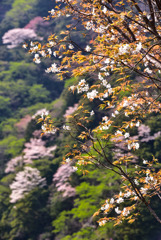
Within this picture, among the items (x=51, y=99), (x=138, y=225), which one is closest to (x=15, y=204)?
(x=138, y=225)

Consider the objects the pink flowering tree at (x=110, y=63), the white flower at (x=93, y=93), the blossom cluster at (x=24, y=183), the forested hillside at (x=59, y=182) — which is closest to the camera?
the pink flowering tree at (x=110, y=63)

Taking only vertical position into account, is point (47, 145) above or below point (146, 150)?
above

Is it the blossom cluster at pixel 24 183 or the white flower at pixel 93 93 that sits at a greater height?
the white flower at pixel 93 93

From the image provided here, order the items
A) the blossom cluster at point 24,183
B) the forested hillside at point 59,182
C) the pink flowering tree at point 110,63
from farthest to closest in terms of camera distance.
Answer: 1. the blossom cluster at point 24,183
2. the forested hillside at point 59,182
3. the pink flowering tree at point 110,63

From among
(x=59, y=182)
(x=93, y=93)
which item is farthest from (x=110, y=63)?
(x=59, y=182)

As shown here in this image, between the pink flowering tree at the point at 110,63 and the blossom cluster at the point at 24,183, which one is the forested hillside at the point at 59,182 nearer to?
the blossom cluster at the point at 24,183

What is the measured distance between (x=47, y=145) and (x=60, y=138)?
2.48 feet

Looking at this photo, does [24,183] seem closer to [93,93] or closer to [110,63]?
[93,93]

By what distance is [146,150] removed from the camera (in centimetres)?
928

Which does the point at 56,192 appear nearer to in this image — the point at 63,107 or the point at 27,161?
the point at 27,161

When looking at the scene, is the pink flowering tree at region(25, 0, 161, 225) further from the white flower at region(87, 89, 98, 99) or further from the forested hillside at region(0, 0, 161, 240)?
the forested hillside at region(0, 0, 161, 240)

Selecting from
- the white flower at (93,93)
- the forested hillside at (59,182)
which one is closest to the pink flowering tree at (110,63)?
the white flower at (93,93)

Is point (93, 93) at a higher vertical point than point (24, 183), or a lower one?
higher

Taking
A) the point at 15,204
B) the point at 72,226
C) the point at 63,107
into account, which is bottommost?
the point at 72,226
